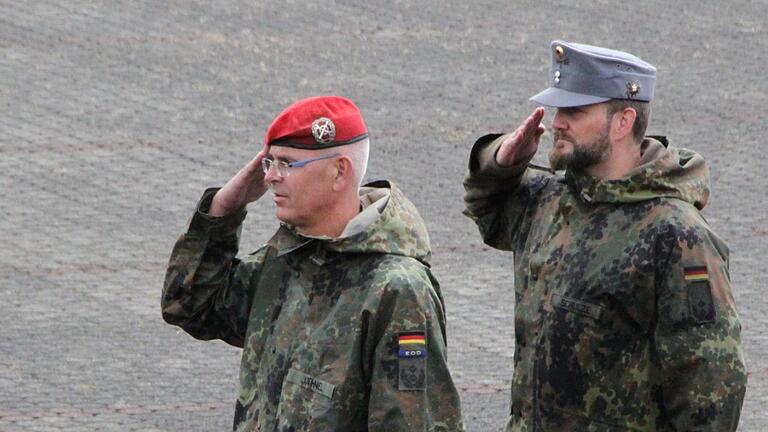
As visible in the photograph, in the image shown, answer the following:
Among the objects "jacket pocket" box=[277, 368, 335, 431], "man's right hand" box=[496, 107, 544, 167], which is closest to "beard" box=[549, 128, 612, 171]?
"man's right hand" box=[496, 107, 544, 167]

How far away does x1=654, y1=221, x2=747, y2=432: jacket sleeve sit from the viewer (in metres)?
4.22

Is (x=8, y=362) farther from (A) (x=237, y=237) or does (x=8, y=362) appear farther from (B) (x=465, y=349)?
(A) (x=237, y=237)

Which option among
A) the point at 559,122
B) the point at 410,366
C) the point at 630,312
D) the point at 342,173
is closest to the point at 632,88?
the point at 559,122

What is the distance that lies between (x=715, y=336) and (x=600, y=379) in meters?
0.35

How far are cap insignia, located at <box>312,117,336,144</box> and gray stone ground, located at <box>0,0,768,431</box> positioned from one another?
12.6ft

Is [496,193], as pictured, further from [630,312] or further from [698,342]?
[698,342]

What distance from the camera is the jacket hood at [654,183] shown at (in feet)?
14.5

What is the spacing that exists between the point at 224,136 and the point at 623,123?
29.6 feet

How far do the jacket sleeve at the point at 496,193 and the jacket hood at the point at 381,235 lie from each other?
0.48 m

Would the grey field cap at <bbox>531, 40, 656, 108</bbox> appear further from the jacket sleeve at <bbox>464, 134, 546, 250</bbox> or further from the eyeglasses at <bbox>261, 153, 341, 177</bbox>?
the eyeglasses at <bbox>261, 153, 341, 177</bbox>

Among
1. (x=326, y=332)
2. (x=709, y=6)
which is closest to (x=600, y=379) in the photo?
(x=326, y=332)

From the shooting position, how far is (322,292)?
418 cm

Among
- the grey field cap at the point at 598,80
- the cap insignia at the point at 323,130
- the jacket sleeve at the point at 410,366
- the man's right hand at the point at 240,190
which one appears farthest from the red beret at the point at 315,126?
the grey field cap at the point at 598,80

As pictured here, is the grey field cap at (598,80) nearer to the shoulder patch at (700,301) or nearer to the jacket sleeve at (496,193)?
the jacket sleeve at (496,193)
